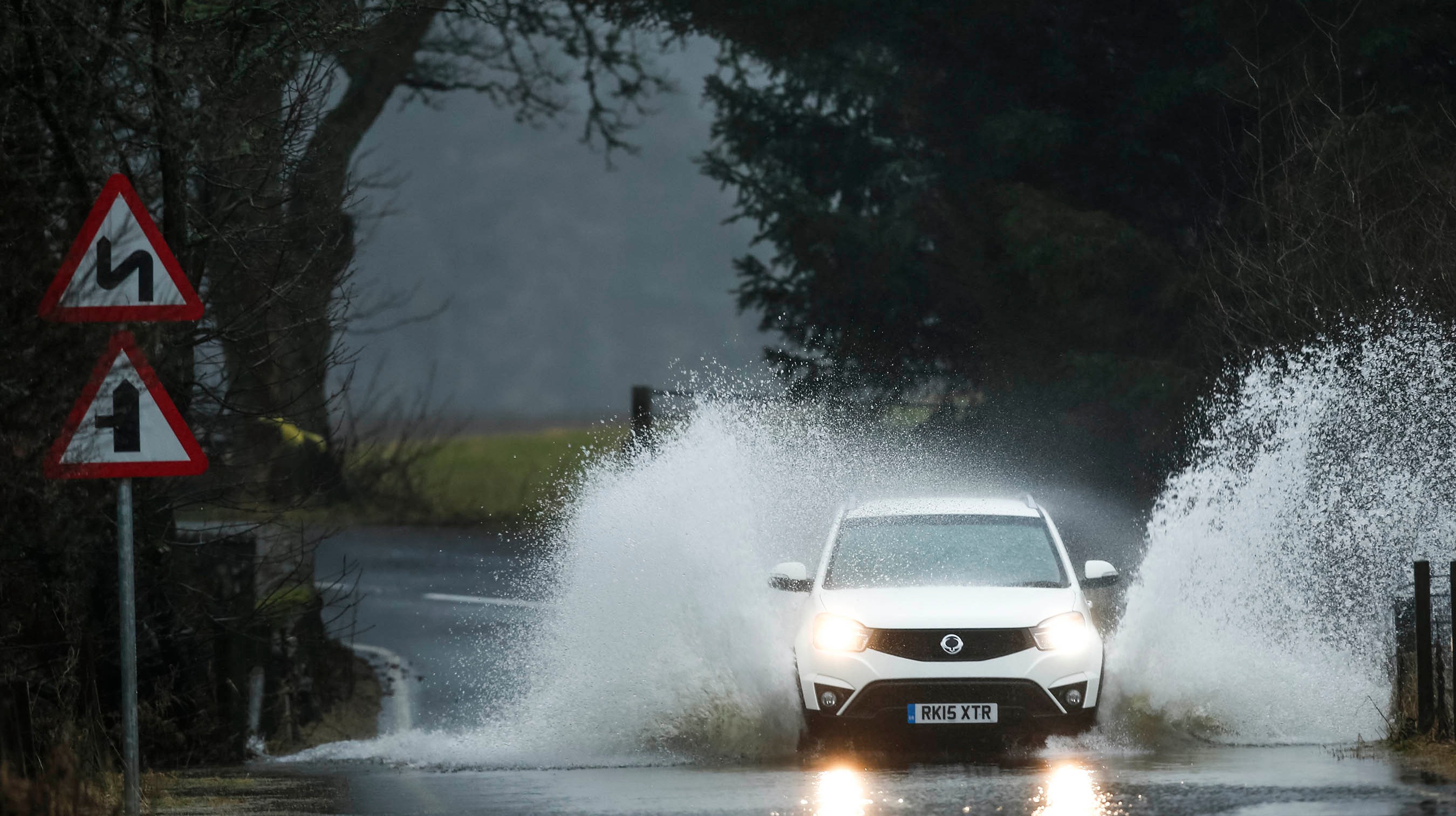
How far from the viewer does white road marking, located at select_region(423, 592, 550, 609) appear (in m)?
28.0

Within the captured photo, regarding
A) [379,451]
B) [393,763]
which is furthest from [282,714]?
[393,763]

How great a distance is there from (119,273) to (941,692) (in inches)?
205

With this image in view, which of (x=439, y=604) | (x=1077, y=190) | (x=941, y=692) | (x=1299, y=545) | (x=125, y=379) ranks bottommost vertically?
(x=439, y=604)

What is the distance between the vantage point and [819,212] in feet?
90.4

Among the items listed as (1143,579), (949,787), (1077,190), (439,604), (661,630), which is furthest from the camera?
(439,604)

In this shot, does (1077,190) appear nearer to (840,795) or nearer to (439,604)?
(439,604)

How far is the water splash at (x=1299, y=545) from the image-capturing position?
1236 centimetres

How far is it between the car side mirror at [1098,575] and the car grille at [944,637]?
105 centimetres

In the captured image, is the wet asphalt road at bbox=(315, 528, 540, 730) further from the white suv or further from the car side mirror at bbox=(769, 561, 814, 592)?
the white suv

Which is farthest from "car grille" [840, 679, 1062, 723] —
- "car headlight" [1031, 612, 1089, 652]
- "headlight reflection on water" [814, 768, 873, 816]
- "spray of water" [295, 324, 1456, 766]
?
"spray of water" [295, 324, 1456, 766]

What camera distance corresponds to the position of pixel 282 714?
61.2ft

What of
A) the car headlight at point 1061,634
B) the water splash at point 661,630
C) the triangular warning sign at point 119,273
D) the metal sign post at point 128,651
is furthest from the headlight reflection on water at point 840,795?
the triangular warning sign at point 119,273

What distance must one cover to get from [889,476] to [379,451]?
249 inches

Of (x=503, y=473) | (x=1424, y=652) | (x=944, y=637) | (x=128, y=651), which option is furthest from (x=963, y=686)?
(x=503, y=473)
